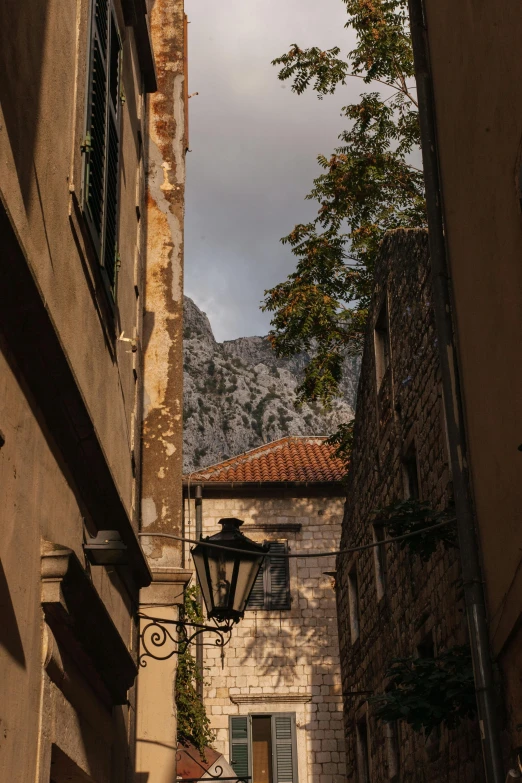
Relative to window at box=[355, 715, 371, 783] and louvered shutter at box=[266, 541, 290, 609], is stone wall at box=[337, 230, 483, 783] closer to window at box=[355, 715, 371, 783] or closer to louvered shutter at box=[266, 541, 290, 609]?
window at box=[355, 715, 371, 783]

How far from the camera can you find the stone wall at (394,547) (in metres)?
9.39

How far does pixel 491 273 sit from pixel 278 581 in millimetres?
16601

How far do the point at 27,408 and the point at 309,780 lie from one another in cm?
1869

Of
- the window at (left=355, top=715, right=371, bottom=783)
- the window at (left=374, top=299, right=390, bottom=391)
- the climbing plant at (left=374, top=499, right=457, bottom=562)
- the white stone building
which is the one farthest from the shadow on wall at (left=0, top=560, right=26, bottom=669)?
the white stone building

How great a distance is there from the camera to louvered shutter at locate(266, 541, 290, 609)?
863 inches

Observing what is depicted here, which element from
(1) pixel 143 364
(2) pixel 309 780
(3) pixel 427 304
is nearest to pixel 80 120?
(1) pixel 143 364

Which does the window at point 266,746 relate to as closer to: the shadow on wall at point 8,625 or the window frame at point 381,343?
the window frame at point 381,343

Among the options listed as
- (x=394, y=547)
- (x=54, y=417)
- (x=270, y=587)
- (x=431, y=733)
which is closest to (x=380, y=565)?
(x=394, y=547)

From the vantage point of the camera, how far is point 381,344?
44.1 ft

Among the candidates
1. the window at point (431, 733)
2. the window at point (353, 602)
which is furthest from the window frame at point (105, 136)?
the window at point (353, 602)

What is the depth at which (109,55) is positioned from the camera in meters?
6.33

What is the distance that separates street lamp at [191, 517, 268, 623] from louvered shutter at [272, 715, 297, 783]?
50.9ft

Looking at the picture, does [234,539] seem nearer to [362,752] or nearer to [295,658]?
[362,752]

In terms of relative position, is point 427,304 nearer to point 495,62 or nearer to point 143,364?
point 143,364
